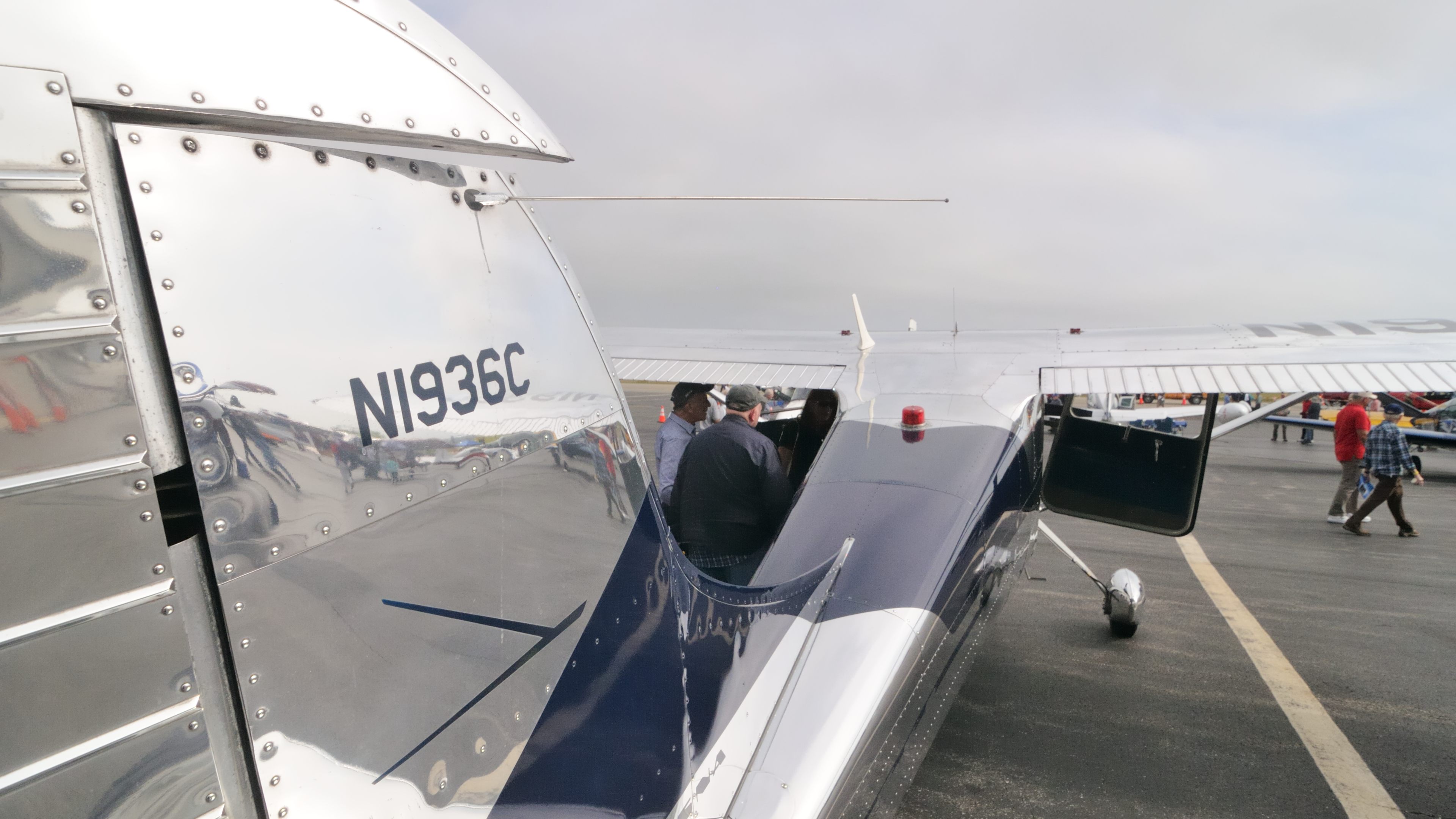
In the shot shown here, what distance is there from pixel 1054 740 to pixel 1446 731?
2.08 metres

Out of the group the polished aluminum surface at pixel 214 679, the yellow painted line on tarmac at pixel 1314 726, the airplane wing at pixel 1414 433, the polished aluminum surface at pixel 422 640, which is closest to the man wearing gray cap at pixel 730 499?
the polished aluminum surface at pixel 422 640

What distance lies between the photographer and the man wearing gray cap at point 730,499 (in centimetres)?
350

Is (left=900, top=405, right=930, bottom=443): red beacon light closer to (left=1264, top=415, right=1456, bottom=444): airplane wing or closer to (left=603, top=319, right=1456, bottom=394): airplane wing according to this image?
(left=603, top=319, right=1456, bottom=394): airplane wing

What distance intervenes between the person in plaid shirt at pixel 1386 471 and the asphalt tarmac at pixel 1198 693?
74cm

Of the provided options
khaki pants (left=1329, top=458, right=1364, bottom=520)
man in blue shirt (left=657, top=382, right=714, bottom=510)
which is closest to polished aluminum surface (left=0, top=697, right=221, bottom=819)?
man in blue shirt (left=657, top=382, right=714, bottom=510)

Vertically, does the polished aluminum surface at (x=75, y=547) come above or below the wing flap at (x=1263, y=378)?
above

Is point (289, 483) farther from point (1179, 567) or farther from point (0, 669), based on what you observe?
point (1179, 567)

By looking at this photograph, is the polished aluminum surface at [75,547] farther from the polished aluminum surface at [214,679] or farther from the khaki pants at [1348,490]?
the khaki pants at [1348,490]

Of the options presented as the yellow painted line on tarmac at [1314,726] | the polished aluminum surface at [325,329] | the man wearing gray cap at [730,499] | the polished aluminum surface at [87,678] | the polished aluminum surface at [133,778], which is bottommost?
the yellow painted line on tarmac at [1314,726]

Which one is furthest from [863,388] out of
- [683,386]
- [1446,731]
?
[1446,731]

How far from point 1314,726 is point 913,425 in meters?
2.85

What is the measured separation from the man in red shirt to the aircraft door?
11.0 metres

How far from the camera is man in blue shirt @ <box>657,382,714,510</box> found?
4.80 metres

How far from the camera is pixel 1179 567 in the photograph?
25.5 ft
